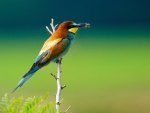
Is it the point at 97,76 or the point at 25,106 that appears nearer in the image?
the point at 25,106

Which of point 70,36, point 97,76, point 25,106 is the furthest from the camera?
point 97,76

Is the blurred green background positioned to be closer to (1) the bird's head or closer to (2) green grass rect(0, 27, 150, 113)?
(2) green grass rect(0, 27, 150, 113)

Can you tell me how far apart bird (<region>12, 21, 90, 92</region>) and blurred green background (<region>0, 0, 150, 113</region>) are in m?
8.04

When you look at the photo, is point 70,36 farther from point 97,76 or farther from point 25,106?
point 97,76

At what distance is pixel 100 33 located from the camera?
2680cm

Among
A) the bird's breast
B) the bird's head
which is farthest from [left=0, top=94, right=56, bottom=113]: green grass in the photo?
the bird's breast

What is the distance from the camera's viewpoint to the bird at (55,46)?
13.3 ft

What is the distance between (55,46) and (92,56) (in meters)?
19.0

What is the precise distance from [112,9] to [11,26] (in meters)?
3.85

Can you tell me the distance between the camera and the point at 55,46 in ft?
13.5

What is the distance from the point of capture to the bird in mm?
4039

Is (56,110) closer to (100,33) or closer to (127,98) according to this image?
(127,98)

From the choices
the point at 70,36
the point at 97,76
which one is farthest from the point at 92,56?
the point at 70,36

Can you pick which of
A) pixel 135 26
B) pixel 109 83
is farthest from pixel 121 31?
pixel 109 83
